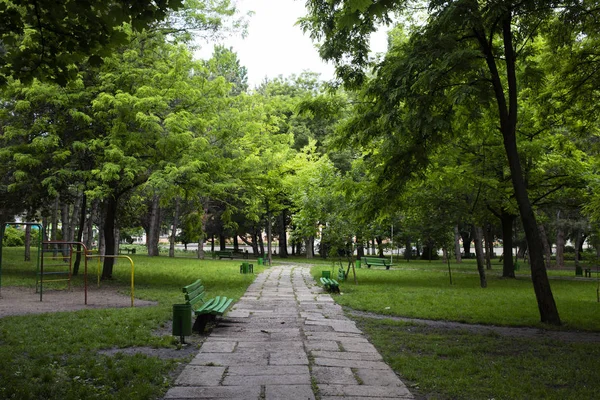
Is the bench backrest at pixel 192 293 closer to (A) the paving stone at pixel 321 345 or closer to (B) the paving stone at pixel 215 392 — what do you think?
(A) the paving stone at pixel 321 345

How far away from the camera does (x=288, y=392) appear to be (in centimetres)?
483

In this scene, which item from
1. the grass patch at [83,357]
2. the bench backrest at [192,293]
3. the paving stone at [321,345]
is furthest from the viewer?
the bench backrest at [192,293]

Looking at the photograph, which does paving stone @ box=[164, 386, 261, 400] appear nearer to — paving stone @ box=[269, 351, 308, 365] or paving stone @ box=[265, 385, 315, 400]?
paving stone @ box=[265, 385, 315, 400]

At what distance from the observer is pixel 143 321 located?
8734 mm

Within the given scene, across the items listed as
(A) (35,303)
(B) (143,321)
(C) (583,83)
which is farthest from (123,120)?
(C) (583,83)

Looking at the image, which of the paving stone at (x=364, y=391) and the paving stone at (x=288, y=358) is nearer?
the paving stone at (x=364, y=391)

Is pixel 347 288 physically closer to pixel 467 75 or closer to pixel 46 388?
pixel 467 75

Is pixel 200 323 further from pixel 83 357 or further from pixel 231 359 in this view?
pixel 83 357

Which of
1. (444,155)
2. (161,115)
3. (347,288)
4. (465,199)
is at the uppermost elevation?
(161,115)

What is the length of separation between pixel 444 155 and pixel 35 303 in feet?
41.8

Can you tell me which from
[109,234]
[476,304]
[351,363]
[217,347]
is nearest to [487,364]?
[351,363]

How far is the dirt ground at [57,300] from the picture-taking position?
409 inches

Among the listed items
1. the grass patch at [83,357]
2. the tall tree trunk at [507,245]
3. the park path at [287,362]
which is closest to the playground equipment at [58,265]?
the grass patch at [83,357]

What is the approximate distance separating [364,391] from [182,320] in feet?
10.7
